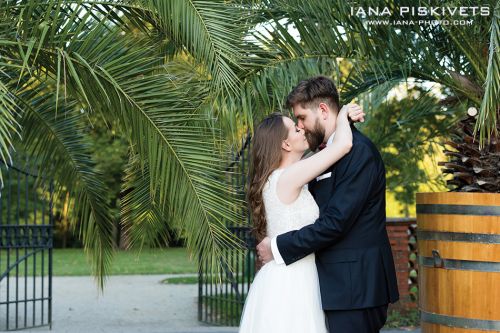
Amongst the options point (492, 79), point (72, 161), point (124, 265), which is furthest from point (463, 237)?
point (124, 265)

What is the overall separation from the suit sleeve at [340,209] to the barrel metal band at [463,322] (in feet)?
3.73

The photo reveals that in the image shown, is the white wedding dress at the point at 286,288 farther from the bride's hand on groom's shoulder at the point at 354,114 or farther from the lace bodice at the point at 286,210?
the bride's hand on groom's shoulder at the point at 354,114

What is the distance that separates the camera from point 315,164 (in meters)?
4.02

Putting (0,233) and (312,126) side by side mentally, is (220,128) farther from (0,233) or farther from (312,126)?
(0,233)

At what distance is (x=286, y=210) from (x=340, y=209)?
387 millimetres

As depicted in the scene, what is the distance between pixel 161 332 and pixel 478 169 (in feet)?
16.6

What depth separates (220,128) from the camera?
16.9ft

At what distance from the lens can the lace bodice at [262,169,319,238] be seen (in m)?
4.15

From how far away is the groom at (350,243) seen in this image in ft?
12.8

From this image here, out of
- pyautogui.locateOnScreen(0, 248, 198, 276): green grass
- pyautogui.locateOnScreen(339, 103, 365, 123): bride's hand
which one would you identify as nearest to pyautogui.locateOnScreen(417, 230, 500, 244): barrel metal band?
pyautogui.locateOnScreen(339, 103, 365, 123): bride's hand

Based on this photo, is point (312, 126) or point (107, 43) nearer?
point (312, 126)

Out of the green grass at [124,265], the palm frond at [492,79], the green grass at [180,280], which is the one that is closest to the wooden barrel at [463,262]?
the palm frond at [492,79]

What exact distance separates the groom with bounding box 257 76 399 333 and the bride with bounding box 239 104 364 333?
0.26ft

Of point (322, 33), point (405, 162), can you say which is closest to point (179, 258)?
point (405, 162)
